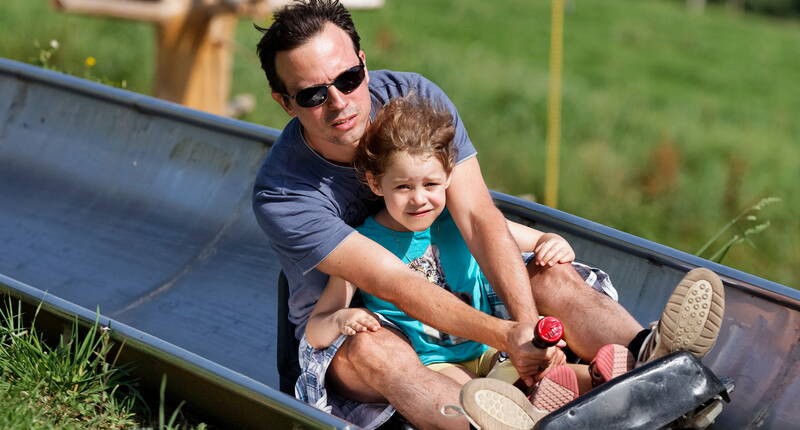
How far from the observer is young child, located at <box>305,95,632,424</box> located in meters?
2.98

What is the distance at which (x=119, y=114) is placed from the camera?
17.4 ft

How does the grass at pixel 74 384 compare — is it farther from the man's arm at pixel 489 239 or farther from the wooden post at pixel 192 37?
the wooden post at pixel 192 37

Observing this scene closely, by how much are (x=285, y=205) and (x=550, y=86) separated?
1018 cm

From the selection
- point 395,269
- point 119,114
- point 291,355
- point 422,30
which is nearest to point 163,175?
point 119,114

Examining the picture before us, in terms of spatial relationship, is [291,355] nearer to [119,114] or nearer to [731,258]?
[119,114]

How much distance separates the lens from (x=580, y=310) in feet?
10.3

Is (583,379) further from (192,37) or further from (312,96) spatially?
(192,37)

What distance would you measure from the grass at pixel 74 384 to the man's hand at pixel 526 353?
0.96 metres

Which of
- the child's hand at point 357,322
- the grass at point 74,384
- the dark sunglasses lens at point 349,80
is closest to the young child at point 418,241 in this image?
the child's hand at point 357,322

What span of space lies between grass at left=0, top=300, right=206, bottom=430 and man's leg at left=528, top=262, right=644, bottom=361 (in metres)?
1.12

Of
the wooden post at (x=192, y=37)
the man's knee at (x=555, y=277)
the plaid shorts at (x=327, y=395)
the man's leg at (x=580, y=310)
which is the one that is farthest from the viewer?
the wooden post at (x=192, y=37)

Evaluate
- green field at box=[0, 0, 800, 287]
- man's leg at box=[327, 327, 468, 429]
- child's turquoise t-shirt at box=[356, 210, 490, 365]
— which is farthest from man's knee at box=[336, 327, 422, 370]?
green field at box=[0, 0, 800, 287]

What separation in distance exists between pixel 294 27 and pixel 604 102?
414 inches

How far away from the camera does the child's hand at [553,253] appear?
3248mm
